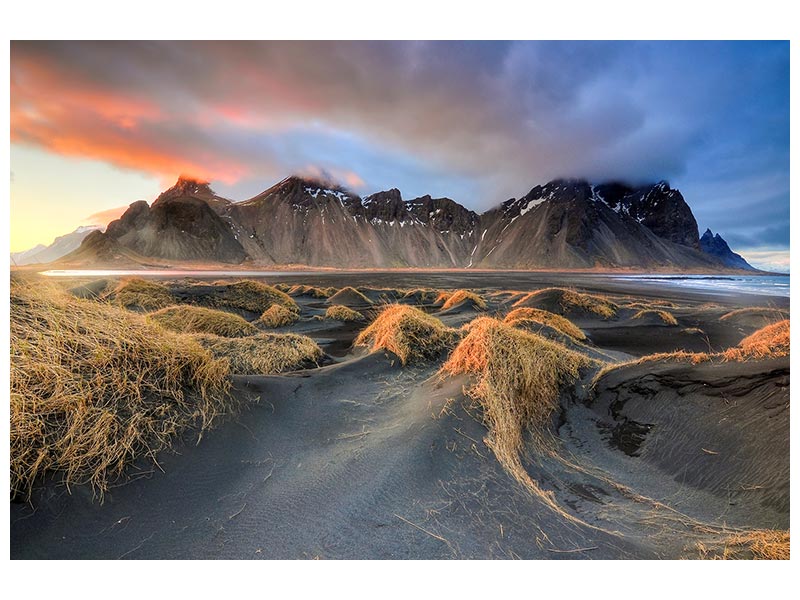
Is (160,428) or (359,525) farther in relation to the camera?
(160,428)

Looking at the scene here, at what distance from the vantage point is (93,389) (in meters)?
2.36

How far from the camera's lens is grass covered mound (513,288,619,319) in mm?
10305

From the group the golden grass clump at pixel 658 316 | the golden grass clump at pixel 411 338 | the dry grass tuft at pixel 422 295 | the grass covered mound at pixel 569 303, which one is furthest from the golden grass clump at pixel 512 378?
the dry grass tuft at pixel 422 295

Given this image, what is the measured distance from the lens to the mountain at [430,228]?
324 inches

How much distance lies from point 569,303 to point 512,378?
26.5 ft

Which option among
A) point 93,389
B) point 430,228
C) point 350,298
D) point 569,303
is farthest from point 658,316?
point 93,389

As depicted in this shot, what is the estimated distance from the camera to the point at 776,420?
2877 mm

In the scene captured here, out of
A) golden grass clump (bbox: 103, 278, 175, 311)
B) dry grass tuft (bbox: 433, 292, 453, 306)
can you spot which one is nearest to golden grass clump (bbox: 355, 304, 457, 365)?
dry grass tuft (bbox: 433, 292, 453, 306)

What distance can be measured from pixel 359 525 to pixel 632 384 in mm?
3635

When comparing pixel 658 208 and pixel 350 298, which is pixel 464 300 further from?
pixel 658 208

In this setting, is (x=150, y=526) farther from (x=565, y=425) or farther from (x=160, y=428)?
(x=565, y=425)

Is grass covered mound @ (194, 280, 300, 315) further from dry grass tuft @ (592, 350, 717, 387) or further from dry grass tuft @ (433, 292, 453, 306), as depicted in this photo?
dry grass tuft @ (592, 350, 717, 387)

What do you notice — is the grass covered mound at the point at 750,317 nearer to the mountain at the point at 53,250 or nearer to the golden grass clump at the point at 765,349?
the golden grass clump at the point at 765,349
